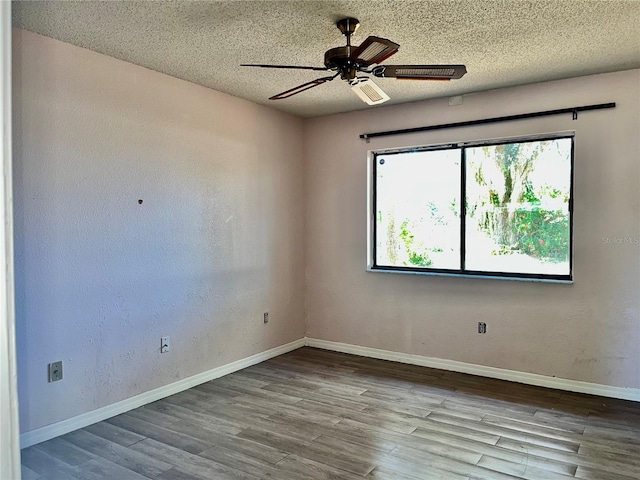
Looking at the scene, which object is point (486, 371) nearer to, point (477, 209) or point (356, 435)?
point (477, 209)

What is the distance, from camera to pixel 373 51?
2.39 metres

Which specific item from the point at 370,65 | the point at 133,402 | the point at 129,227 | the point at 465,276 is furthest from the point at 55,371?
the point at 465,276

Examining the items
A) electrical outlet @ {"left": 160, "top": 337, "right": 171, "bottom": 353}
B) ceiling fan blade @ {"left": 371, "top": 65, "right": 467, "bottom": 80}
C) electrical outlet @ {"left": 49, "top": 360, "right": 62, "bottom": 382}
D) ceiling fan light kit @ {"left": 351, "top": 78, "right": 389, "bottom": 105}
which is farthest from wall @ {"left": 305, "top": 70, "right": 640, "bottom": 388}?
electrical outlet @ {"left": 49, "top": 360, "right": 62, "bottom": 382}

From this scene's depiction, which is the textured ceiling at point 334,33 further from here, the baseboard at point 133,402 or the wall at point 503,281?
the baseboard at point 133,402

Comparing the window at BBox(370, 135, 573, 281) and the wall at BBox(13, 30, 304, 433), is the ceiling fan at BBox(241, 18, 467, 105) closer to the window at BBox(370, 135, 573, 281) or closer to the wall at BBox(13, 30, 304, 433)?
the wall at BBox(13, 30, 304, 433)

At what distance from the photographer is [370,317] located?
4.83 meters

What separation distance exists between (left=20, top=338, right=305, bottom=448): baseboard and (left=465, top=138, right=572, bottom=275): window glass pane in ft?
7.60

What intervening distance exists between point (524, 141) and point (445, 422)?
2467mm

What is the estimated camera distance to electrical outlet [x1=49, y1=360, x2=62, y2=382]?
2953 millimetres

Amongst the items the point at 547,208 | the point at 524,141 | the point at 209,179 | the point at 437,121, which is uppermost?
the point at 437,121

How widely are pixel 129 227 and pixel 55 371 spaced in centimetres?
109

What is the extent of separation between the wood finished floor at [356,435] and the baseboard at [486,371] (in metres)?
0.10

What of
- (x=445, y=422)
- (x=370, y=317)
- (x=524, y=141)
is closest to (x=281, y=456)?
(x=445, y=422)

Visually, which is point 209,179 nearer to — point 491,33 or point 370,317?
point 370,317
